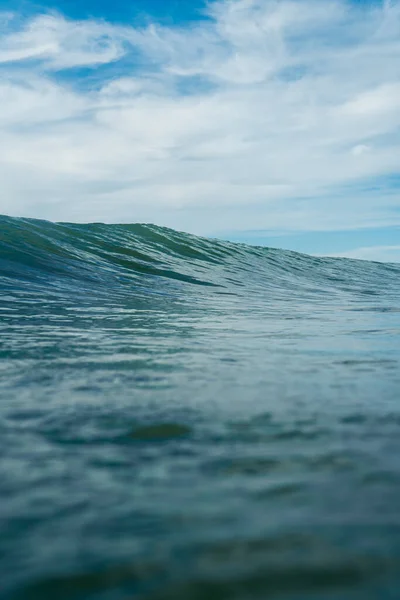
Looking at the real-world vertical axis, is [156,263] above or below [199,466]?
above

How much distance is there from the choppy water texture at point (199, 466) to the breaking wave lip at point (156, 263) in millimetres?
8194

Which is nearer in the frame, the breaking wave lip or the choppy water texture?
the choppy water texture

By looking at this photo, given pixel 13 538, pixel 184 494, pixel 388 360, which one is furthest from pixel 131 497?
pixel 388 360

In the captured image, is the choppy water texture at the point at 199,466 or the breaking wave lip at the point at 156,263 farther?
the breaking wave lip at the point at 156,263

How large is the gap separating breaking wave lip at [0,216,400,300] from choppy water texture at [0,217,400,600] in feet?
26.9

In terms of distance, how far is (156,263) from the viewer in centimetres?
1686

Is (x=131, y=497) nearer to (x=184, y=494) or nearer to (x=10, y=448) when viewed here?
(x=184, y=494)

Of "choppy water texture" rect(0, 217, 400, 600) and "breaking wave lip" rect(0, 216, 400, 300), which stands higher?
"breaking wave lip" rect(0, 216, 400, 300)

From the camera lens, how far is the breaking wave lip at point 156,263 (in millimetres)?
13273

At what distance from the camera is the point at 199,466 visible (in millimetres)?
1914

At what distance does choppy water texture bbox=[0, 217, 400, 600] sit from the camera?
131cm

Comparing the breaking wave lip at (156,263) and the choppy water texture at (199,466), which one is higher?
the breaking wave lip at (156,263)

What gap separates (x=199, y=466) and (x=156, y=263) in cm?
1509

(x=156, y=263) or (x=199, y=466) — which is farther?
(x=156, y=263)
